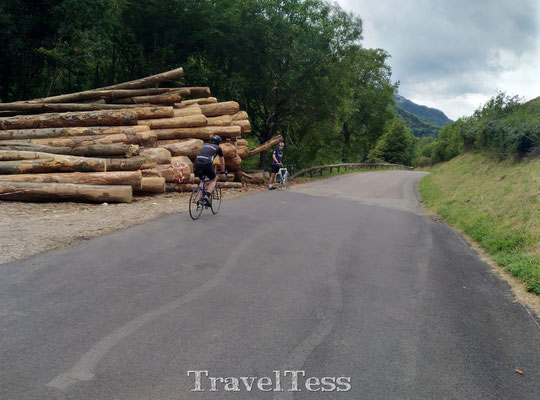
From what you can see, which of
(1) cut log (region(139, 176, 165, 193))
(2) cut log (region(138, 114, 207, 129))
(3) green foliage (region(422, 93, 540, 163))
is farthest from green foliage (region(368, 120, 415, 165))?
(1) cut log (region(139, 176, 165, 193))

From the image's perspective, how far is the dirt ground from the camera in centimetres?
633

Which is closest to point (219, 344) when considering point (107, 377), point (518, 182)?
point (107, 377)

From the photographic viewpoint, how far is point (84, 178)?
10492 mm

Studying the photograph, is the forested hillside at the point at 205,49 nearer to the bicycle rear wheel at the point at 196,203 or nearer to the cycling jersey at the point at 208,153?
the cycling jersey at the point at 208,153

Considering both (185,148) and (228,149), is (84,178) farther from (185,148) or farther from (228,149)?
(228,149)

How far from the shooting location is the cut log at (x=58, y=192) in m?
9.69

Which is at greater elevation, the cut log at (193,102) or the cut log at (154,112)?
the cut log at (193,102)

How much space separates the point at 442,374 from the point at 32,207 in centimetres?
960

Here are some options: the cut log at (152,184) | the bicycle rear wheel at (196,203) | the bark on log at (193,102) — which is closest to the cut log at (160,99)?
the bark on log at (193,102)

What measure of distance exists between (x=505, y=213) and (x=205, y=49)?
799 inches

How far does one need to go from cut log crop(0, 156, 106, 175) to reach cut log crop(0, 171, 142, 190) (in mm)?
255

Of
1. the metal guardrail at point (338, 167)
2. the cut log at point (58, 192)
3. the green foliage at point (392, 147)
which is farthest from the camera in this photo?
the green foliage at point (392, 147)

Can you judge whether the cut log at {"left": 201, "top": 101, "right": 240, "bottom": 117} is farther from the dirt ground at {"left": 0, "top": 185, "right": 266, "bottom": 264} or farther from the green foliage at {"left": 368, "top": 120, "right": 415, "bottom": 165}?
the green foliage at {"left": 368, "top": 120, "right": 415, "bottom": 165}

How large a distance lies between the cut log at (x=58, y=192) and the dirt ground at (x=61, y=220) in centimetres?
19
